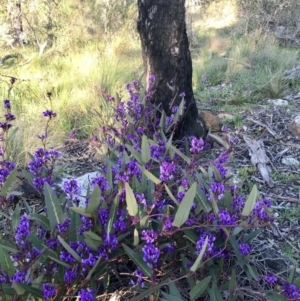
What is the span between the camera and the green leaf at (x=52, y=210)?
1.33 meters

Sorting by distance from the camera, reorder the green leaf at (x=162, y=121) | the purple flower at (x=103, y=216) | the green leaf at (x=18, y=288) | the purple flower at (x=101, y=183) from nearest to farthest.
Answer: the green leaf at (x=18, y=288)
the purple flower at (x=103, y=216)
the purple flower at (x=101, y=183)
the green leaf at (x=162, y=121)

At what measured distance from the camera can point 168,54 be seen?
2.76 meters

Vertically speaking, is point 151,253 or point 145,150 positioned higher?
point 145,150

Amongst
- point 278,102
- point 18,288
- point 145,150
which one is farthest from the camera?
point 278,102

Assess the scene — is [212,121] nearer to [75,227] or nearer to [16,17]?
[75,227]

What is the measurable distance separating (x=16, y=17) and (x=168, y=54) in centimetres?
768

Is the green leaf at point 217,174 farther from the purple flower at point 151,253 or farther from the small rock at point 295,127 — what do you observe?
the small rock at point 295,127

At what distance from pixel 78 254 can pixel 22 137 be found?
1.89 m

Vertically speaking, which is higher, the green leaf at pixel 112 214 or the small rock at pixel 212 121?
the green leaf at pixel 112 214

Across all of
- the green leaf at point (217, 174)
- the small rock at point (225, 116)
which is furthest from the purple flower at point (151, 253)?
the small rock at point (225, 116)

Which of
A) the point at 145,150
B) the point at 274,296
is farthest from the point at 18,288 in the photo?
the point at 274,296

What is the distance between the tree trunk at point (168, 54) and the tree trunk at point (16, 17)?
7.30 m

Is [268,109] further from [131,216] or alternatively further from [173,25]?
[131,216]

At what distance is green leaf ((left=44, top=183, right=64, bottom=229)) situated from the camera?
4.36 ft
